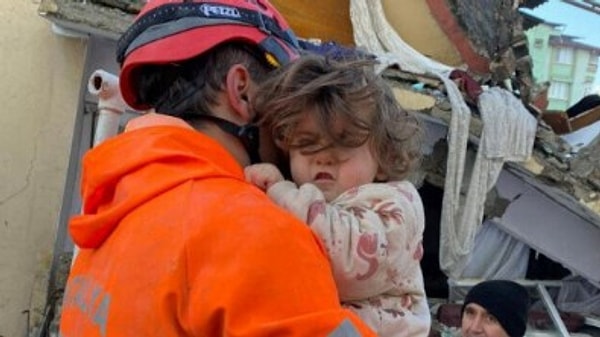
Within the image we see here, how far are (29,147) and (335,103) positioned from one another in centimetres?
371

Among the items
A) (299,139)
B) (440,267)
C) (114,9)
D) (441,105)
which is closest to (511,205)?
(440,267)

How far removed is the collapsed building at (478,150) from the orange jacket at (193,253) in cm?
363

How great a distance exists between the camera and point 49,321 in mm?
4824

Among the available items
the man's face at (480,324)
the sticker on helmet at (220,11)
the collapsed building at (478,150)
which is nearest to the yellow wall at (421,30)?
the collapsed building at (478,150)

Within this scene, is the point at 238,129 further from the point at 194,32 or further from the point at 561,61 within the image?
the point at 561,61

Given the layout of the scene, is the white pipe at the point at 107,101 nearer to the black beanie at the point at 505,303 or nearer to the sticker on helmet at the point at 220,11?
the sticker on helmet at the point at 220,11

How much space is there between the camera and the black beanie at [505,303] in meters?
4.45

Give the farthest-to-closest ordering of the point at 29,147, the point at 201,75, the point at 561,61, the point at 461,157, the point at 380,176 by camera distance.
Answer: the point at 561,61 → the point at 461,157 → the point at 29,147 → the point at 380,176 → the point at 201,75

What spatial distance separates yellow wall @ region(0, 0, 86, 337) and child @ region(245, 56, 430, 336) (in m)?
3.56

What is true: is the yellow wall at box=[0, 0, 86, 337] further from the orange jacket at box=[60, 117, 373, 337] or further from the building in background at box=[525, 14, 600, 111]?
the building in background at box=[525, 14, 600, 111]

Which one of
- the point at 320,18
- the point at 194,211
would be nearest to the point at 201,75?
the point at 194,211

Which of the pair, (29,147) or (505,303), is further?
(29,147)

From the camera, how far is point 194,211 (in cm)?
126

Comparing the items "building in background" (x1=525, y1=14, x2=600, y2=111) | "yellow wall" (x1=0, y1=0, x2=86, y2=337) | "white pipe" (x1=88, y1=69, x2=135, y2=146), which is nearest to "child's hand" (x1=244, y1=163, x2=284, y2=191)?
"white pipe" (x1=88, y1=69, x2=135, y2=146)
